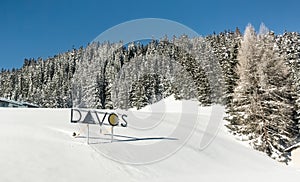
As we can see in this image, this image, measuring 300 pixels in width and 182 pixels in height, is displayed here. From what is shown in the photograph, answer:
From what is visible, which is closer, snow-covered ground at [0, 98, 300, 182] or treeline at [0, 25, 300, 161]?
snow-covered ground at [0, 98, 300, 182]

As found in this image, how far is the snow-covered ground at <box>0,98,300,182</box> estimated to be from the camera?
8406 mm

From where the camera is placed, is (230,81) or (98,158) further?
(230,81)

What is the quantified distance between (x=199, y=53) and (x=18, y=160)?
42.4 m

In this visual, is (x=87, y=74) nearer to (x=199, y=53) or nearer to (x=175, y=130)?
(x=175, y=130)

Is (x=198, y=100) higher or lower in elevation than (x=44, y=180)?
higher

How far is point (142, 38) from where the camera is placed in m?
11.9

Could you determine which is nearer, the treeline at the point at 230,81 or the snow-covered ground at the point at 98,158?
the snow-covered ground at the point at 98,158

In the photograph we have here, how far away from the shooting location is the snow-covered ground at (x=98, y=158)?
841 cm

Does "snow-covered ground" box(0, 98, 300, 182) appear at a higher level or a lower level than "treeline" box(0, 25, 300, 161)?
lower

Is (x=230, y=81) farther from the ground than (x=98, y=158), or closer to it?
farther from the ground

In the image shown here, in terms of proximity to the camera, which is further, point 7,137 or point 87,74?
point 87,74

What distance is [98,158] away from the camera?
10.3 m

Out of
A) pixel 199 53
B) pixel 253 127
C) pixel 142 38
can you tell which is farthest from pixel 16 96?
pixel 142 38

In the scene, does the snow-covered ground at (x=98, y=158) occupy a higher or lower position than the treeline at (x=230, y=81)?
lower
